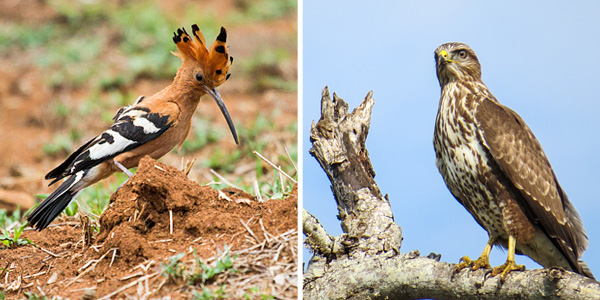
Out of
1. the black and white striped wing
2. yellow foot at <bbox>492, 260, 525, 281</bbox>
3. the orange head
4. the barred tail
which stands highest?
the orange head

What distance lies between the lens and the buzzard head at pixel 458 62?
13.1 ft

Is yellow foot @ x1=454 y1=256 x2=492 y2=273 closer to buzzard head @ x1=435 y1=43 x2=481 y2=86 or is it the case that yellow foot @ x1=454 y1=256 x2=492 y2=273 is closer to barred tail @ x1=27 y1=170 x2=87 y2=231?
buzzard head @ x1=435 y1=43 x2=481 y2=86

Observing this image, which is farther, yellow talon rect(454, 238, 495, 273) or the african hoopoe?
the african hoopoe

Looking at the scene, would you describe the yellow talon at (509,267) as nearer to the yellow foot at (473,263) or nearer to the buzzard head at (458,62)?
the yellow foot at (473,263)

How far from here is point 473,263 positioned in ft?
11.4

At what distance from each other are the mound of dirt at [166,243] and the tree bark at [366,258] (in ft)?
1.22

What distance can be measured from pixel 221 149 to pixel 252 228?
8.42 feet

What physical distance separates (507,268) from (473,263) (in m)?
0.18

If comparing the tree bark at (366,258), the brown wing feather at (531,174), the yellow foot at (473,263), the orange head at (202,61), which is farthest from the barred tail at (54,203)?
the brown wing feather at (531,174)

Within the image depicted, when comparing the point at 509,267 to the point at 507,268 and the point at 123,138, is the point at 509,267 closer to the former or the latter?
the point at 507,268

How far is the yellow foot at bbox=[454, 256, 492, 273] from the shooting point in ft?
11.3

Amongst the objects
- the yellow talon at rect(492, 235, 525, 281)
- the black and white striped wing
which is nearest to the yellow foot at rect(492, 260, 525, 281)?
the yellow talon at rect(492, 235, 525, 281)

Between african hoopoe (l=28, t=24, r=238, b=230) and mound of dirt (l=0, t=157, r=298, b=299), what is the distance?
0.94ft

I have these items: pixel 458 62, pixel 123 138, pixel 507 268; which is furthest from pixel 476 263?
pixel 123 138
